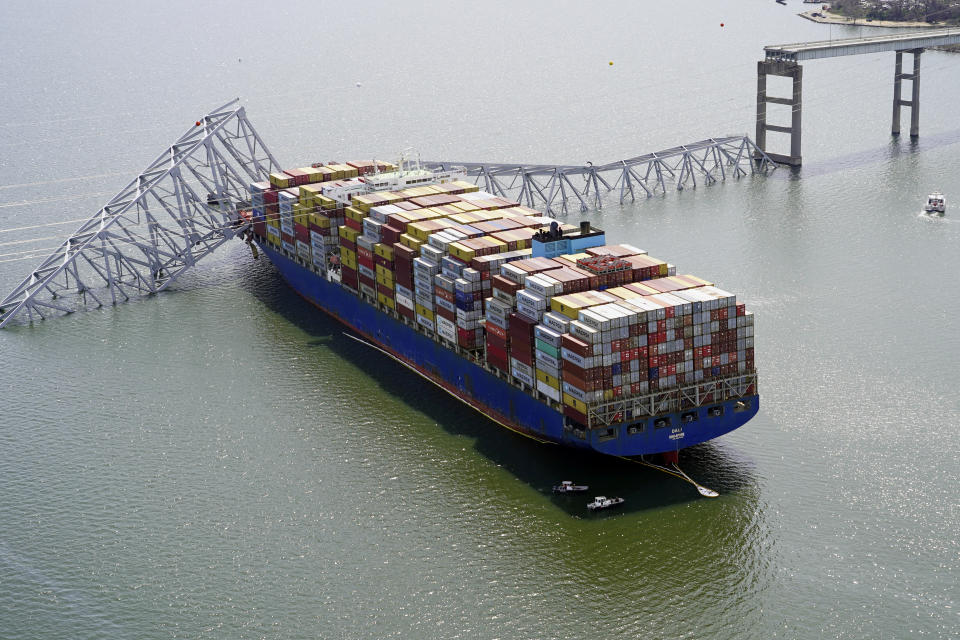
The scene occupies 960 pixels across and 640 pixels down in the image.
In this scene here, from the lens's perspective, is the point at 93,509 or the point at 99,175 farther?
the point at 99,175

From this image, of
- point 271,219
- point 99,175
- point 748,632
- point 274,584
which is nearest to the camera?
point 748,632

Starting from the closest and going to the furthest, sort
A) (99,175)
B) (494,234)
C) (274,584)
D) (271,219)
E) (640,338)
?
1. (274,584)
2. (640,338)
3. (494,234)
4. (271,219)
5. (99,175)

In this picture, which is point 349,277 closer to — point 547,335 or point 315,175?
point 315,175

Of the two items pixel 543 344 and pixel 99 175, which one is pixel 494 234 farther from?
pixel 99 175

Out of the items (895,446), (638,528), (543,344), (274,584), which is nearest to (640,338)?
(543,344)

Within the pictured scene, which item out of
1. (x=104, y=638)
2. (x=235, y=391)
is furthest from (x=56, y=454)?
(x=104, y=638)

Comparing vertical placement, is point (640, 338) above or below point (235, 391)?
above

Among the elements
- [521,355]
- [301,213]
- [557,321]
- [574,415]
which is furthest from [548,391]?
[301,213]

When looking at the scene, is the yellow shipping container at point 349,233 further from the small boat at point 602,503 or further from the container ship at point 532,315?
the small boat at point 602,503
